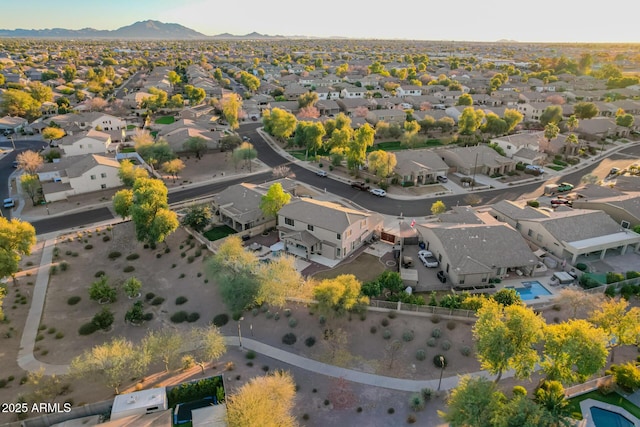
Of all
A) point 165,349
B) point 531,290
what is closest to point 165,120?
point 165,349

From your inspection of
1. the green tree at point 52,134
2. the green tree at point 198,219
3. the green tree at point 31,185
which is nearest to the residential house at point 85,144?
the green tree at point 52,134

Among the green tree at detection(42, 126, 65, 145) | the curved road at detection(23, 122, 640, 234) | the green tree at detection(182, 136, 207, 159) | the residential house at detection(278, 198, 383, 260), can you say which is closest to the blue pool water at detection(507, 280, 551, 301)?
the residential house at detection(278, 198, 383, 260)

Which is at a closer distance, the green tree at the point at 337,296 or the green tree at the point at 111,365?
the green tree at the point at 111,365

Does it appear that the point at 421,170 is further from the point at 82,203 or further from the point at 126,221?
the point at 82,203

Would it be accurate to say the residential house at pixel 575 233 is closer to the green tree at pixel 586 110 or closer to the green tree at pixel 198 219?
the green tree at pixel 198 219

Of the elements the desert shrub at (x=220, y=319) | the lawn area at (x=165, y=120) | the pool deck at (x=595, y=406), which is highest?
the lawn area at (x=165, y=120)

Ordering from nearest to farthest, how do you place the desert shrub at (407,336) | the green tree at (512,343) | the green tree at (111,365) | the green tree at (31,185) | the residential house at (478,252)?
the green tree at (512,343)
the green tree at (111,365)
the desert shrub at (407,336)
the residential house at (478,252)
the green tree at (31,185)

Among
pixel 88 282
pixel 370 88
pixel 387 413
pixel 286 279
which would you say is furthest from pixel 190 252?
pixel 370 88
